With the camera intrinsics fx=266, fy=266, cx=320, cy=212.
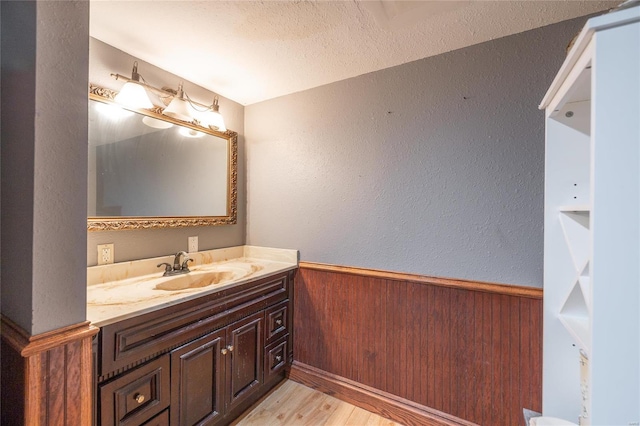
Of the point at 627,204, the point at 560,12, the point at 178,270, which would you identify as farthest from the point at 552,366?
the point at 178,270

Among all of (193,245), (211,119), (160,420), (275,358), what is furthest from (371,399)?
(211,119)

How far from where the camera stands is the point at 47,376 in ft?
2.65

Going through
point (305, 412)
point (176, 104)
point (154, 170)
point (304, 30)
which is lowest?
point (305, 412)

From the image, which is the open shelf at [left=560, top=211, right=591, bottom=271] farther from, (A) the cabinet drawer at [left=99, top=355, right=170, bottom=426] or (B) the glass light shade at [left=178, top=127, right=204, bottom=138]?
(B) the glass light shade at [left=178, top=127, right=204, bottom=138]

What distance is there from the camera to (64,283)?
855 mm

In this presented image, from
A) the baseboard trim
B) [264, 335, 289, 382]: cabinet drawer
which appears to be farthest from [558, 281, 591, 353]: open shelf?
[264, 335, 289, 382]: cabinet drawer

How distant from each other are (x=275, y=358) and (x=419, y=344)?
0.97m

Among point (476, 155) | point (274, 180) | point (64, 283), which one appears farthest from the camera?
point (274, 180)

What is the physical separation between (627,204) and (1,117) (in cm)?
186

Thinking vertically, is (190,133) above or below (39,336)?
above

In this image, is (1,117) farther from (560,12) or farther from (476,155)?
(560,12)

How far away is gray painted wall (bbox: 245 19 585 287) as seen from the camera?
1361mm

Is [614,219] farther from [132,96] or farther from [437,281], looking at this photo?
[132,96]

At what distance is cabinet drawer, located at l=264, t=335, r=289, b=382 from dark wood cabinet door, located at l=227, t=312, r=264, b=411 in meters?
0.05
